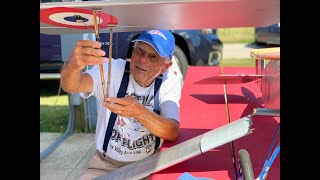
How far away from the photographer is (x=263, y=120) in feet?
8.57

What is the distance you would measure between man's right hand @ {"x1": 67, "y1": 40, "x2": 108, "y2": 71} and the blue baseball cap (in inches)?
19.4

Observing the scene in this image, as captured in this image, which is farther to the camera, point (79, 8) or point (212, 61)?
point (212, 61)

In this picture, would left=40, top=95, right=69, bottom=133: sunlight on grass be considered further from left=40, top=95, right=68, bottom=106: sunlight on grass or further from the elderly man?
the elderly man

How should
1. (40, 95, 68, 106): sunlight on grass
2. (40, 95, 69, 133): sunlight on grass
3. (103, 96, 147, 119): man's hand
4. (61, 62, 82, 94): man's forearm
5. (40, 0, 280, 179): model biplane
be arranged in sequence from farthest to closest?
1. (40, 95, 68, 106): sunlight on grass
2. (40, 95, 69, 133): sunlight on grass
3. (61, 62, 82, 94): man's forearm
4. (103, 96, 147, 119): man's hand
5. (40, 0, 280, 179): model biplane

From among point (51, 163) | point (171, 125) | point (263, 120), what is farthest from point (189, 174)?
point (51, 163)

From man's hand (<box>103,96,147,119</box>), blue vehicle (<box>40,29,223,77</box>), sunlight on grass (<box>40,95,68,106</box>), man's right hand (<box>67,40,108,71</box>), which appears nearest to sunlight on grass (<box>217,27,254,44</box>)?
blue vehicle (<box>40,29,223,77</box>)

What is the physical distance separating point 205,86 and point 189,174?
201cm

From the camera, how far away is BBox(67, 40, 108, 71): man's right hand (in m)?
1.62

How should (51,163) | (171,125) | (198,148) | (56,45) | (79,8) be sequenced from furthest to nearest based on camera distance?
(56,45)
(51,163)
(171,125)
(198,148)
(79,8)

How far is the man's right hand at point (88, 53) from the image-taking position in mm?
1622

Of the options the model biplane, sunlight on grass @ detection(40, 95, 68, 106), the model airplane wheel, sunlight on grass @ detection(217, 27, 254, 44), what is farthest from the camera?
sunlight on grass @ detection(217, 27, 254, 44)
